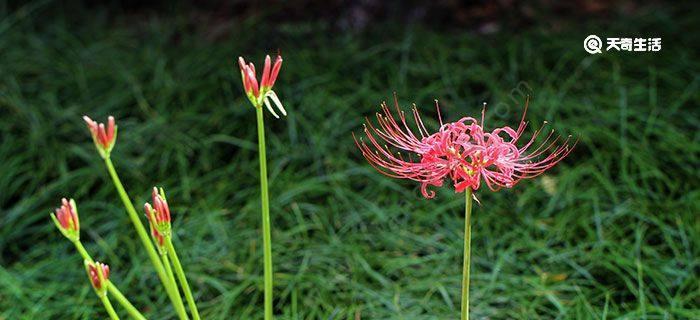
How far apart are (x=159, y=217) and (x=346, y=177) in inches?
55.4

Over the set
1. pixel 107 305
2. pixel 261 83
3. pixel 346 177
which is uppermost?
pixel 346 177

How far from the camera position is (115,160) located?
2.78 m

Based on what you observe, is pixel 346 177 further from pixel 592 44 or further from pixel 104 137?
pixel 104 137

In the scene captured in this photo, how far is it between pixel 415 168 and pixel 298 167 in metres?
1.55

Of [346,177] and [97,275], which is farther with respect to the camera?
[346,177]

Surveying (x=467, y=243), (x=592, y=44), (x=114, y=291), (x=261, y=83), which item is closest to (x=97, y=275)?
(x=114, y=291)

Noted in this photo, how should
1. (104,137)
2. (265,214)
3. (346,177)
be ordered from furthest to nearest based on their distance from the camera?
(346,177) → (265,214) → (104,137)

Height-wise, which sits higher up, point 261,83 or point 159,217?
point 261,83

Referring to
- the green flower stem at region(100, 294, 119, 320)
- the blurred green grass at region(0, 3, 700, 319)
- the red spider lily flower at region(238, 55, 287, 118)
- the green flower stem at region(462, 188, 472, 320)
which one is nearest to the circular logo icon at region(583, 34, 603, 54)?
A: the blurred green grass at region(0, 3, 700, 319)

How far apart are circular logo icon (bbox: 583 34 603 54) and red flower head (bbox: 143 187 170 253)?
2214 mm

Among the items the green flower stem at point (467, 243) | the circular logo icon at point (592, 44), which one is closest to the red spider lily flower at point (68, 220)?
the green flower stem at point (467, 243)

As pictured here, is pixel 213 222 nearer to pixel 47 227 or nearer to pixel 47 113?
pixel 47 227

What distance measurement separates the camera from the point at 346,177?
2652 millimetres

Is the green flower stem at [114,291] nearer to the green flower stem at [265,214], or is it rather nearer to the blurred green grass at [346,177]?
the green flower stem at [265,214]
